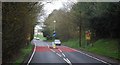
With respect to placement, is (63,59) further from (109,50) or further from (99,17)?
(99,17)

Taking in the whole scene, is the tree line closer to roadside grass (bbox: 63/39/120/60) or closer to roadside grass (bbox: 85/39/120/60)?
roadside grass (bbox: 63/39/120/60)

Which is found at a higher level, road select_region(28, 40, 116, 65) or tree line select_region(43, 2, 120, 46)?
tree line select_region(43, 2, 120, 46)

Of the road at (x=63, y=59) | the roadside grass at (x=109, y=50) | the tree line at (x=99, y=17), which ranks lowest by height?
the road at (x=63, y=59)

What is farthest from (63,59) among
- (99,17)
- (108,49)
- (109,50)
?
(99,17)

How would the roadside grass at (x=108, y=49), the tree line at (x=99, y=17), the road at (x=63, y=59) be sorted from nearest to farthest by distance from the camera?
the road at (x=63, y=59) < the roadside grass at (x=108, y=49) < the tree line at (x=99, y=17)

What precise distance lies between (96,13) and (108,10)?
5249mm

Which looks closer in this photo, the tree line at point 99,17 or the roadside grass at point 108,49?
the roadside grass at point 108,49

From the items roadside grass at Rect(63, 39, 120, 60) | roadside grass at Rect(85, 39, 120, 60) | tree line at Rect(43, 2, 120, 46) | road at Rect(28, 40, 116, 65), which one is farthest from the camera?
tree line at Rect(43, 2, 120, 46)

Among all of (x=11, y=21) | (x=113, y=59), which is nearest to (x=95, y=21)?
(x=113, y=59)

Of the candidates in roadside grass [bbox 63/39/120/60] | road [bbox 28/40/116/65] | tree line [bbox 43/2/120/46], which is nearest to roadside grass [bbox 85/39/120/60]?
roadside grass [bbox 63/39/120/60]

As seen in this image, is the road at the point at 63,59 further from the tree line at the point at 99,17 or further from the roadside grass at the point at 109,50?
the tree line at the point at 99,17

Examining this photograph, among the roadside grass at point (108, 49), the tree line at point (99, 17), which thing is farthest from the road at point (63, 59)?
the tree line at point (99, 17)

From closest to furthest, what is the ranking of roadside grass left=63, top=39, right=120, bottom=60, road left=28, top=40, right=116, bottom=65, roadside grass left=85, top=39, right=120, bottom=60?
road left=28, top=40, right=116, bottom=65
roadside grass left=63, top=39, right=120, bottom=60
roadside grass left=85, top=39, right=120, bottom=60

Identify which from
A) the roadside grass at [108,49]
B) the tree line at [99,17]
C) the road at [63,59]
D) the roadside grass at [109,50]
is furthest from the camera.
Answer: the tree line at [99,17]
